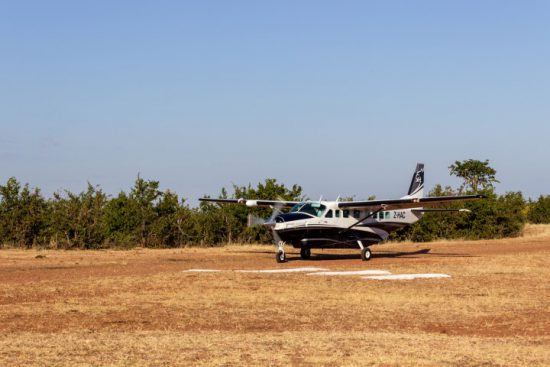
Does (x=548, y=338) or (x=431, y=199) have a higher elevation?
(x=431, y=199)

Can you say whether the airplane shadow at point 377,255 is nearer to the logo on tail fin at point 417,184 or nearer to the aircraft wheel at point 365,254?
the aircraft wheel at point 365,254

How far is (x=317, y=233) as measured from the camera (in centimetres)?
3275

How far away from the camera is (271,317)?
15852 mm

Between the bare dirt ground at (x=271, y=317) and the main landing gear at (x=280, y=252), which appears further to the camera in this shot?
the main landing gear at (x=280, y=252)

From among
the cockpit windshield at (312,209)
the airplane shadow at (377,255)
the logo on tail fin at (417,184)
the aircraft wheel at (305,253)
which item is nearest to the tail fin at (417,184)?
the logo on tail fin at (417,184)

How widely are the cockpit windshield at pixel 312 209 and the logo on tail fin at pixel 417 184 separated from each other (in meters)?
8.10

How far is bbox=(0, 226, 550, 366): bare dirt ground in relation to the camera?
11312 millimetres

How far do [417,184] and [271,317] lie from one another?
24987 mm

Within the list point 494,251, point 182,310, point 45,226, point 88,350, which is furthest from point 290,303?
point 45,226

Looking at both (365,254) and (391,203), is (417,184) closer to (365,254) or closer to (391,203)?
(391,203)

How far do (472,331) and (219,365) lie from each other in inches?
232

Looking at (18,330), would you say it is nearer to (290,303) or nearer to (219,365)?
(219,365)

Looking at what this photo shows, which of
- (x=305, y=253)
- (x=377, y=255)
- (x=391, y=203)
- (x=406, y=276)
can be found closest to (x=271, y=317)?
(x=406, y=276)

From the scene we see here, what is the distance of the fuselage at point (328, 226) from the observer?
32062 millimetres
